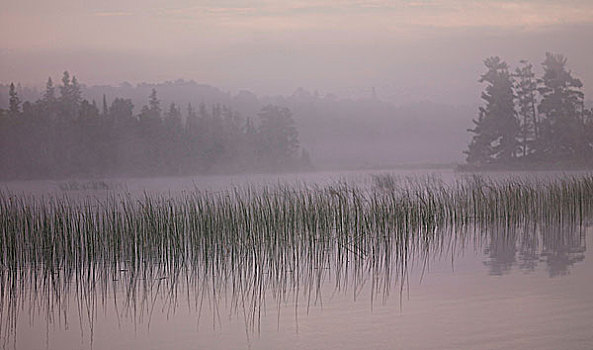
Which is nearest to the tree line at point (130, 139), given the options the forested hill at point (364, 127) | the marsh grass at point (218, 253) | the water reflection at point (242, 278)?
the forested hill at point (364, 127)

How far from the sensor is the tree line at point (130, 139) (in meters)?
21.5

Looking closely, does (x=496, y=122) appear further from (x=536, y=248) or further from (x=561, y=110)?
(x=536, y=248)

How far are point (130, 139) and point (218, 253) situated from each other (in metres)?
16.5

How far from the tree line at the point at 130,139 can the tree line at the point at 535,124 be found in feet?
16.7

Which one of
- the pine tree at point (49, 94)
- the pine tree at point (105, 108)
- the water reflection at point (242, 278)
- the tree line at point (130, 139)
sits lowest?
the water reflection at point (242, 278)

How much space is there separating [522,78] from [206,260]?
16752 millimetres

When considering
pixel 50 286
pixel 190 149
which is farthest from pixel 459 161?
pixel 50 286

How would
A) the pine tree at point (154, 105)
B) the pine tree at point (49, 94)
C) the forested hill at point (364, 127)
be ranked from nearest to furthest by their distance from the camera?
the pine tree at point (49, 94)
the pine tree at point (154, 105)
the forested hill at point (364, 127)

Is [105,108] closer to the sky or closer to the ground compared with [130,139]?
closer to the sky

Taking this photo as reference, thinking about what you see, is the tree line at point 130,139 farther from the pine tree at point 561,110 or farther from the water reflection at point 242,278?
the water reflection at point 242,278

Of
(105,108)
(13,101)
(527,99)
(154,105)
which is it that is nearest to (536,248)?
(527,99)

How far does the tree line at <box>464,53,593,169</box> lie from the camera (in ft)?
67.4

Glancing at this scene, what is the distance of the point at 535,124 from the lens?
20922 mm

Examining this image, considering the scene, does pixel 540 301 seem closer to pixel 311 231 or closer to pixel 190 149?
pixel 311 231
